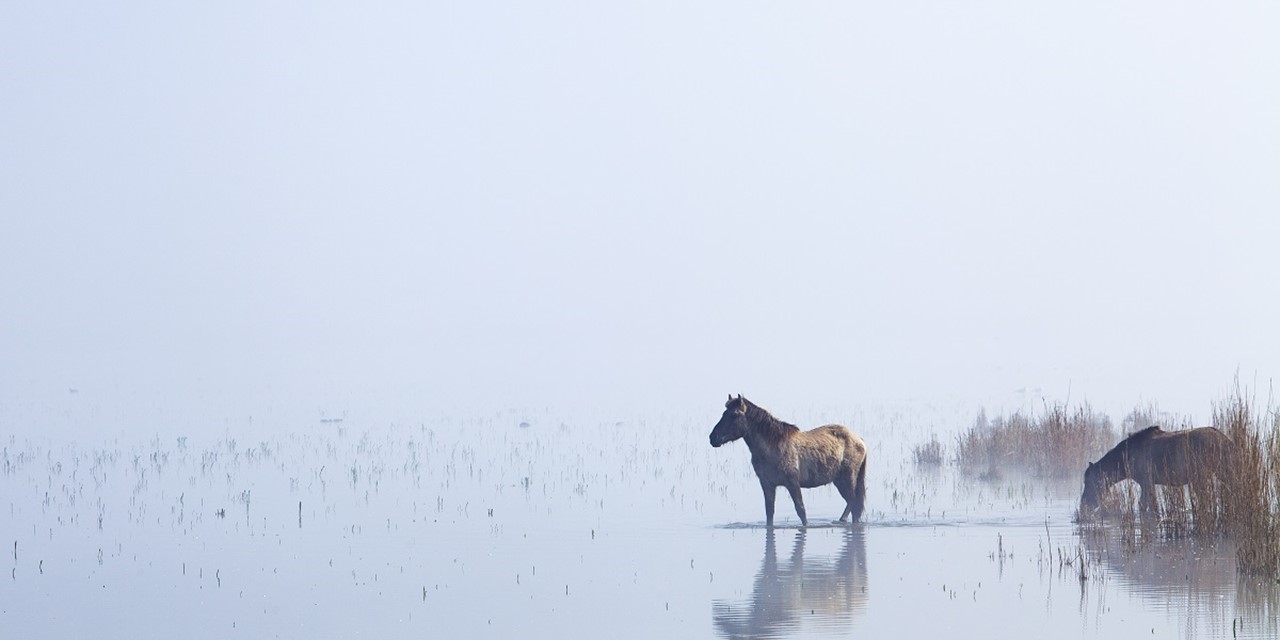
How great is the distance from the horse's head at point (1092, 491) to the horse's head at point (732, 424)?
11.9ft

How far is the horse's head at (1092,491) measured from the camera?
1792cm

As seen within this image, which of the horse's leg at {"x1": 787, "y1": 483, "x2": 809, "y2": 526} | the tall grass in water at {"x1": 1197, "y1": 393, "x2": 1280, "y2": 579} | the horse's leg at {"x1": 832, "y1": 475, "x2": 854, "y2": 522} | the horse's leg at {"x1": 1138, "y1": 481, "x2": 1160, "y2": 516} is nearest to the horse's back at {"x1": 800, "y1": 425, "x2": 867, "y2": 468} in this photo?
the horse's leg at {"x1": 832, "y1": 475, "x2": 854, "y2": 522}

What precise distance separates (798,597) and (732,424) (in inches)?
236

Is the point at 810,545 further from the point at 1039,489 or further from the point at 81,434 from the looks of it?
the point at 81,434

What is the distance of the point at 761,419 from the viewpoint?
62.8ft

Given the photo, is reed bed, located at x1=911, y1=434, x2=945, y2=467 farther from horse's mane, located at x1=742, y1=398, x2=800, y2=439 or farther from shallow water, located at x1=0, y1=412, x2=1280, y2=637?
horse's mane, located at x1=742, y1=398, x2=800, y2=439

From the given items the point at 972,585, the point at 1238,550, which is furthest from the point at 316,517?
the point at 1238,550

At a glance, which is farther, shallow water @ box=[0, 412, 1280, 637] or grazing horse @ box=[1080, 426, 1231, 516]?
grazing horse @ box=[1080, 426, 1231, 516]

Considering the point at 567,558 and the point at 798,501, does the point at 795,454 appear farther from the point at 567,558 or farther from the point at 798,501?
the point at 567,558

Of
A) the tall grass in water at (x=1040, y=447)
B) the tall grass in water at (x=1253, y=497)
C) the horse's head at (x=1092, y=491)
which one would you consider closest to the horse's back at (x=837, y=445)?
the horse's head at (x=1092, y=491)

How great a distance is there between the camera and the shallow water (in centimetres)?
1244

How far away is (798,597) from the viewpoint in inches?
523

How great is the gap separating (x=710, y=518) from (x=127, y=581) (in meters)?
6.90

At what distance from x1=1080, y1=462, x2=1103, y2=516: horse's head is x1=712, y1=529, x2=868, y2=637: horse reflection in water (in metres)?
2.80
